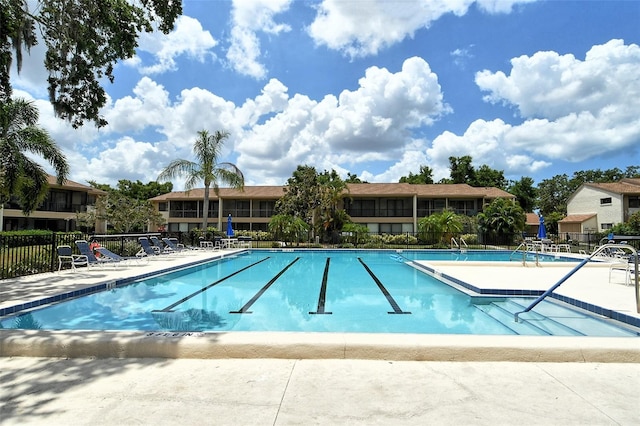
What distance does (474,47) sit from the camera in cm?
1582

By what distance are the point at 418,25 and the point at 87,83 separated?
1283cm

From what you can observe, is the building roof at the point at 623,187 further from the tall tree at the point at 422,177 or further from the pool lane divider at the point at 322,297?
the pool lane divider at the point at 322,297

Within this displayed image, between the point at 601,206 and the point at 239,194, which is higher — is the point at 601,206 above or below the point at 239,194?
below

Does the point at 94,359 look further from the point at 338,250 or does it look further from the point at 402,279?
the point at 338,250

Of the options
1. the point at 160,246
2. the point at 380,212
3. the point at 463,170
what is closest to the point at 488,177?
the point at 463,170

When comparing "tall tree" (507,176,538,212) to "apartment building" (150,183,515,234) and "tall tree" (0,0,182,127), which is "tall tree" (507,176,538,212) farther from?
"tall tree" (0,0,182,127)

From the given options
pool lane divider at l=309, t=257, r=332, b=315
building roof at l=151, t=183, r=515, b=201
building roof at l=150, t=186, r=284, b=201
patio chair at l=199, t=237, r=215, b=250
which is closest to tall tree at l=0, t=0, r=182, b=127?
pool lane divider at l=309, t=257, r=332, b=315

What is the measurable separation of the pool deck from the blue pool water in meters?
2.17

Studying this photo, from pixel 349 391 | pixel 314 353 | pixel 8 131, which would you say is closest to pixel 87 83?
pixel 8 131

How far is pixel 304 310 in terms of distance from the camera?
317 inches

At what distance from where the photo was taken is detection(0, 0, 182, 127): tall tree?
8438mm

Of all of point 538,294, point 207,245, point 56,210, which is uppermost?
point 56,210

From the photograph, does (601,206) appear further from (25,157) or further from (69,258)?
(25,157)

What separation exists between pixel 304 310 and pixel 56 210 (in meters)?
34.4
